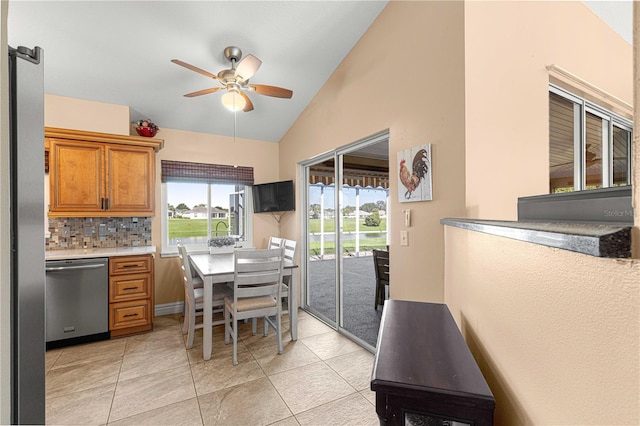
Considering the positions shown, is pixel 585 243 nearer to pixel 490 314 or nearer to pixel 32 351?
pixel 490 314

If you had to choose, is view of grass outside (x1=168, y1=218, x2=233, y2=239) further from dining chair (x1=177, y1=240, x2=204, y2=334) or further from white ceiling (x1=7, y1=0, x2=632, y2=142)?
white ceiling (x1=7, y1=0, x2=632, y2=142)

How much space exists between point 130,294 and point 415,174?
3207mm

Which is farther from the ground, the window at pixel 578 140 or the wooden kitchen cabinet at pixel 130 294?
the window at pixel 578 140

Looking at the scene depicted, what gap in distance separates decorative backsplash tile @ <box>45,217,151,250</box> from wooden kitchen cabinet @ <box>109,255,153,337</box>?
67cm

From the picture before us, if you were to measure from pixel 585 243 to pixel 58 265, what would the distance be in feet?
12.5

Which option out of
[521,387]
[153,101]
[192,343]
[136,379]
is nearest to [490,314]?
[521,387]

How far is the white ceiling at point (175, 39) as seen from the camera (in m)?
2.29

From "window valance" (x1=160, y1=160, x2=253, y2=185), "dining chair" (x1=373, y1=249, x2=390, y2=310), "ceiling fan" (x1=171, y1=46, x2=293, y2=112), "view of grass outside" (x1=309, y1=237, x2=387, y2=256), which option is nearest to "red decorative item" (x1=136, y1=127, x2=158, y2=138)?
"window valance" (x1=160, y1=160, x2=253, y2=185)

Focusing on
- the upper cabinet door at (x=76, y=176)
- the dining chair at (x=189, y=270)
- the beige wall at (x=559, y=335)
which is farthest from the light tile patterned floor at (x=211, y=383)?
the upper cabinet door at (x=76, y=176)

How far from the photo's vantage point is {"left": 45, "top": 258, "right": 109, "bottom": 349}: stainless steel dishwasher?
8.84 ft

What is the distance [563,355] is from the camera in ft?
1.65

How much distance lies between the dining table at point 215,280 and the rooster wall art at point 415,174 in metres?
1.36

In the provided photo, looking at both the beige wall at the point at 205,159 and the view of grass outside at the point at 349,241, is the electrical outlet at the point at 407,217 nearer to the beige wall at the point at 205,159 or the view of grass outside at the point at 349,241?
the view of grass outside at the point at 349,241

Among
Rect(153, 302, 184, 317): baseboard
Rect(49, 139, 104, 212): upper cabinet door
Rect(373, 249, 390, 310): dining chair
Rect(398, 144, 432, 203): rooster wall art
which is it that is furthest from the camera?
Rect(153, 302, 184, 317): baseboard
